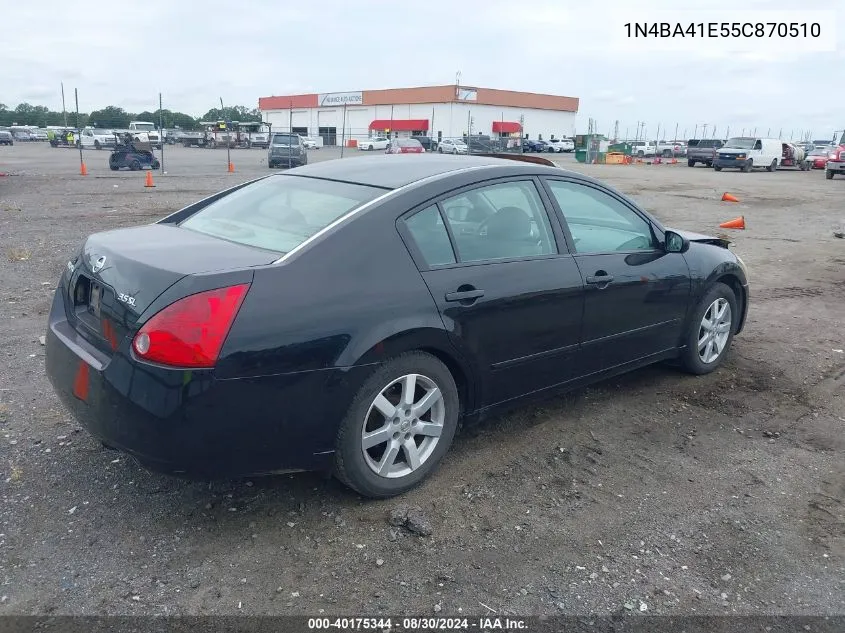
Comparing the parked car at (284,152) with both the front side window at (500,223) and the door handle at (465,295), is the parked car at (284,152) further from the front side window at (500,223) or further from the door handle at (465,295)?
the door handle at (465,295)

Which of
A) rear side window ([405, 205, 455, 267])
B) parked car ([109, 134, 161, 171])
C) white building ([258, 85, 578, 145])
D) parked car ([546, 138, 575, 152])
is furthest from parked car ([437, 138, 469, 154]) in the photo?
rear side window ([405, 205, 455, 267])

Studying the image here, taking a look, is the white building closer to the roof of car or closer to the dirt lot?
the roof of car

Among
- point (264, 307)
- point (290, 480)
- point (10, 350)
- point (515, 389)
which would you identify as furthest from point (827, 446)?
point (10, 350)

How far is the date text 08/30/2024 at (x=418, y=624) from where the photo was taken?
261 cm

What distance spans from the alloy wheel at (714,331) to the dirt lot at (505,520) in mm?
185

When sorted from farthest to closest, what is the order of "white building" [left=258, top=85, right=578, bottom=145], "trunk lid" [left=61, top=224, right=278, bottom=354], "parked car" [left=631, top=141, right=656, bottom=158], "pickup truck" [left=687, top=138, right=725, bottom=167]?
1. "white building" [left=258, top=85, right=578, bottom=145]
2. "parked car" [left=631, top=141, right=656, bottom=158]
3. "pickup truck" [left=687, top=138, right=725, bottom=167]
4. "trunk lid" [left=61, top=224, right=278, bottom=354]

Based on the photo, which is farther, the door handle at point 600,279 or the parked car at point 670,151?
the parked car at point 670,151

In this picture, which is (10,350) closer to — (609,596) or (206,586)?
(206,586)

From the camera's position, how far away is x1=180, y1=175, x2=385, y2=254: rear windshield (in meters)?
3.42

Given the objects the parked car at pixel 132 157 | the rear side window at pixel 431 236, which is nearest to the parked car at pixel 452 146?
the parked car at pixel 132 157

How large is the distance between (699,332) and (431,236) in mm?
2521

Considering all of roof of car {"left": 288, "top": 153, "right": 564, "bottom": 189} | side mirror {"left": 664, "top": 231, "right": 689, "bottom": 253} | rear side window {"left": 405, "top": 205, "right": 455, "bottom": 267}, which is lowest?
side mirror {"left": 664, "top": 231, "right": 689, "bottom": 253}

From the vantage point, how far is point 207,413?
281 cm

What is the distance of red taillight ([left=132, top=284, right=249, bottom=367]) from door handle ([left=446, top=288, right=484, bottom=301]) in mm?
1041
